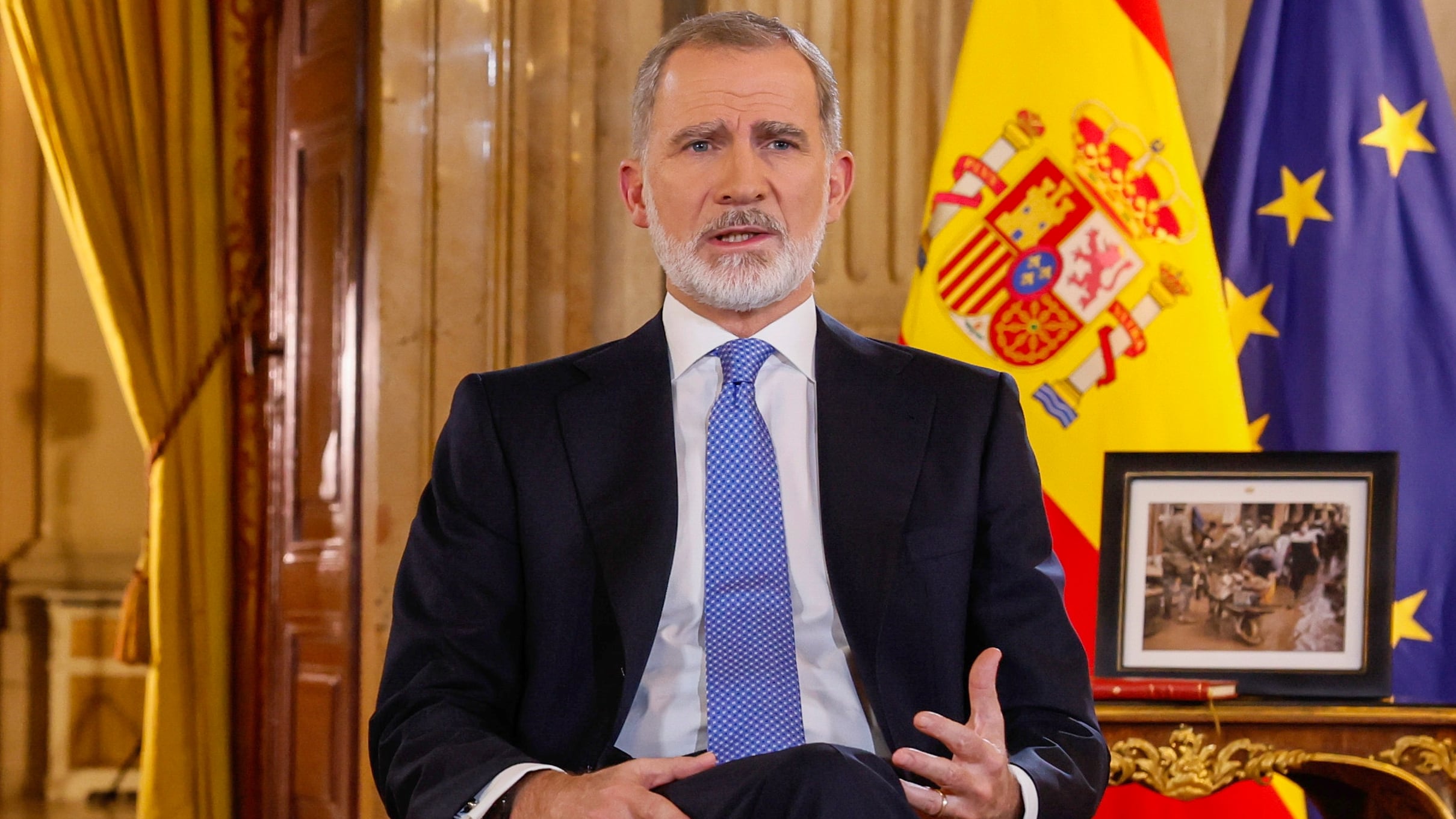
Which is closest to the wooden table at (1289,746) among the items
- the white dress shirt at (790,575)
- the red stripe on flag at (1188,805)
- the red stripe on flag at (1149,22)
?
the red stripe on flag at (1188,805)

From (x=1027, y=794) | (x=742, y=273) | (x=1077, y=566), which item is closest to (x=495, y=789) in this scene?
(x=1027, y=794)

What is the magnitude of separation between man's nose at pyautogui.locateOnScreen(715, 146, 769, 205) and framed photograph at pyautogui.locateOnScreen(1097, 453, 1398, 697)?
0.81 m

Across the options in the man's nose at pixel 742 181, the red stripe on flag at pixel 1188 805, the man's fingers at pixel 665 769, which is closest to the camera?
the man's fingers at pixel 665 769

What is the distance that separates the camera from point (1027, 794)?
1456 mm

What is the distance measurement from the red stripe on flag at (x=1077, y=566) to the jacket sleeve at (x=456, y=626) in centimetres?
128

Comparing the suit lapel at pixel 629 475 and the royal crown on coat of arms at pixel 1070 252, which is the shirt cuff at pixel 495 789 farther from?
the royal crown on coat of arms at pixel 1070 252

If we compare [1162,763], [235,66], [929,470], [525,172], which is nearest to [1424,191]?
[1162,763]

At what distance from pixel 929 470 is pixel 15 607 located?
440 cm

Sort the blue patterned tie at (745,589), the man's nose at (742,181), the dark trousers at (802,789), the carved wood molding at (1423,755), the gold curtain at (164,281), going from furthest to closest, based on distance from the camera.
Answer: the gold curtain at (164,281)
the carved wood molding at (1423,755)
the man's nose at (742,181)
the blue patterned tie at (745,589)
the dark trousers at (802,789)

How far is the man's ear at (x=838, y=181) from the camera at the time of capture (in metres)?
1.85

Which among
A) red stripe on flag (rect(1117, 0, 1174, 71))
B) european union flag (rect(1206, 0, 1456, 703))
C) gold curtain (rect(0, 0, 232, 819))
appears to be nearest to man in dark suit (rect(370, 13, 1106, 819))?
red stripe on flag (rect(1117, 0, 1174, 71))

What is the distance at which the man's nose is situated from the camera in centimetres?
172

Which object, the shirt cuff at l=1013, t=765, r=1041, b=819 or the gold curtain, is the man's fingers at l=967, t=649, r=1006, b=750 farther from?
the gold curtain

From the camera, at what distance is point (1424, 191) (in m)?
2.80
